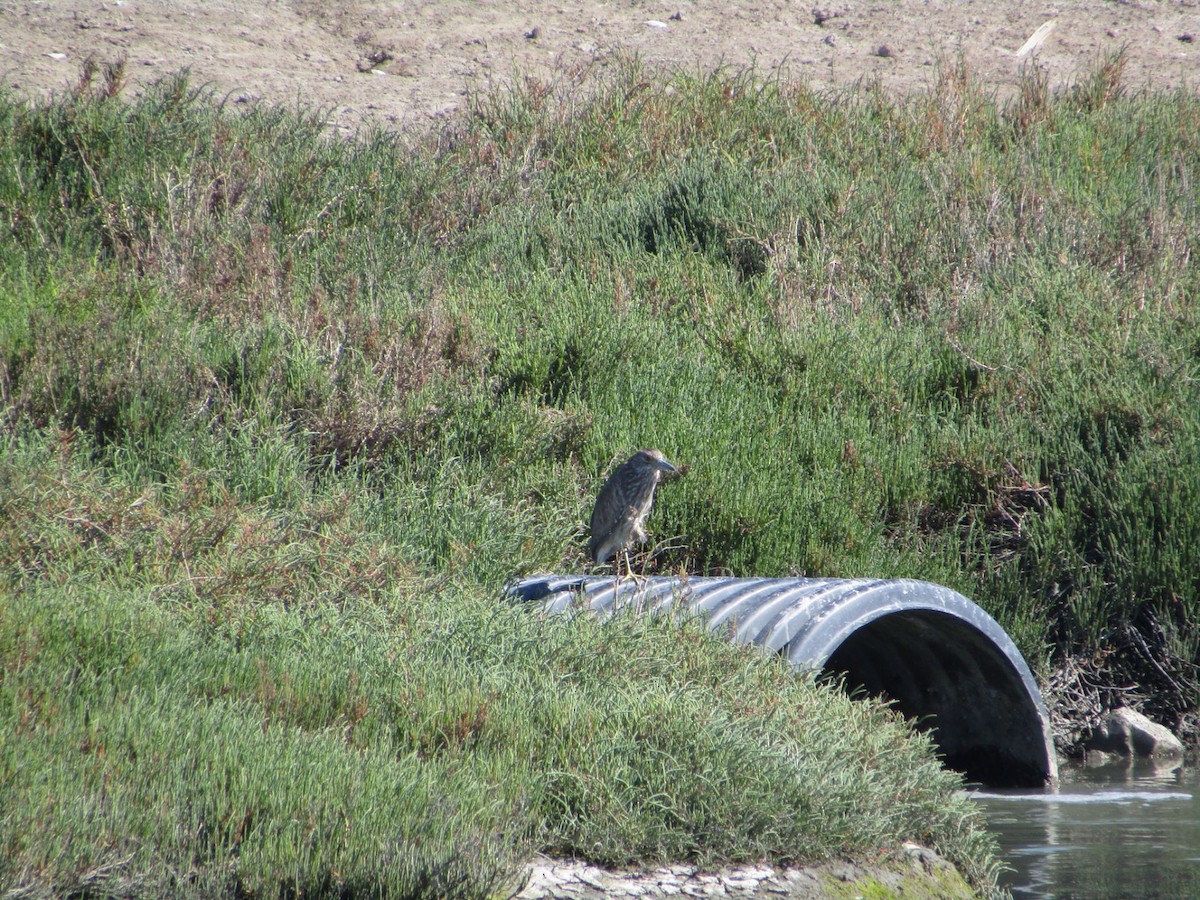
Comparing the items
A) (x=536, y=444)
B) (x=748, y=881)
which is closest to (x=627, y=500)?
(x=536, y=444)

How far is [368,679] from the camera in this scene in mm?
4191

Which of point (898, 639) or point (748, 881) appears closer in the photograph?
point (748, 881)

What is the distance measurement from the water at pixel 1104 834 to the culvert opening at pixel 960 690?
0.68ft

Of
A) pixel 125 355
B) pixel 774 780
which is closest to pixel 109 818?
pixel 774 780

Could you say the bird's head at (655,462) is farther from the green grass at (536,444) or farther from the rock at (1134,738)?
the rock at (1134,738)

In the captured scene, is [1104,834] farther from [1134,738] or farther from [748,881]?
[748,881]

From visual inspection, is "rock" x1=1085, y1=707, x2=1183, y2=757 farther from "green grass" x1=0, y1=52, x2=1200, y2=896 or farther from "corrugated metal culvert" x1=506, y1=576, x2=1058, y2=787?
"corrugated metal culvert" x1=506, y1=576, x2=1058, y2=787

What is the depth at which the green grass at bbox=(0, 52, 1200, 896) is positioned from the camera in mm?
3697

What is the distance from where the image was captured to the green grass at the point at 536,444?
3697mm

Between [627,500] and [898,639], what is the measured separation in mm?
1650

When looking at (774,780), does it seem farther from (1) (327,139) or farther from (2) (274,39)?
(2) (274,39)

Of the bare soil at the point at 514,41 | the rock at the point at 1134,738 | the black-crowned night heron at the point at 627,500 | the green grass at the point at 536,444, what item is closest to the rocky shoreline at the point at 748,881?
the green grass at the point at 536,444

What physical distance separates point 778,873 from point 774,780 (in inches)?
10.5

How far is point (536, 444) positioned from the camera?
7.38m
